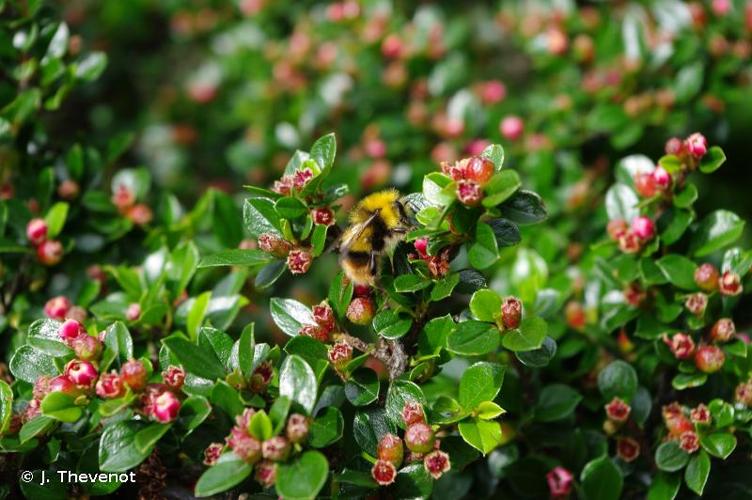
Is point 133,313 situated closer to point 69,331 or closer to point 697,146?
point 69,331

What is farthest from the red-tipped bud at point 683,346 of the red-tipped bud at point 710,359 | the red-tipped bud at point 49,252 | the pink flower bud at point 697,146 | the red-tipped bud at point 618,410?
the red-tipped bud at point 49,252

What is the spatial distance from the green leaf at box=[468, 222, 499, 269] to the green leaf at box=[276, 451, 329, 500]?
0.40 meters

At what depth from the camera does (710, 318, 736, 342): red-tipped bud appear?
1506 millimetres

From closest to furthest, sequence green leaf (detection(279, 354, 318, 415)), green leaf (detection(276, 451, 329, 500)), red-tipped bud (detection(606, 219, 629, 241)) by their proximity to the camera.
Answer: green leaf (detection(276, 451, 329, 500)), green leaf (detection(279, 354, 318, 415)), red-tipped bud (detection(606, 219, 629, 241))

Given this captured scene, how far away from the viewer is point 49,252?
179cm

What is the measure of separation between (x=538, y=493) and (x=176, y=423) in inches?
31.8

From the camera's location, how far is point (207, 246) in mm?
1954

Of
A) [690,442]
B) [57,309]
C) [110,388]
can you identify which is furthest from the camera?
[57,309]

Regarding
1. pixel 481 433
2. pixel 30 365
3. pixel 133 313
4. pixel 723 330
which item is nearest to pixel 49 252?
pixel 133 313

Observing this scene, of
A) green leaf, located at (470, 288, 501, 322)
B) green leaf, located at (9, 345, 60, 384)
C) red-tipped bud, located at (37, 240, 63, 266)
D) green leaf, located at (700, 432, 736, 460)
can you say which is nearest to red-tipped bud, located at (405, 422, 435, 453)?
green leaf, located at (470, 288, 501, 322)

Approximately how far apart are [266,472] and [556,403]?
71 cm

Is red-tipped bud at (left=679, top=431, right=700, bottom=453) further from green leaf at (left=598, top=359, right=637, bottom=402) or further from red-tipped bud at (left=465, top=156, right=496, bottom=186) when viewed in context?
red-tipped bud at (left=465, top=156, right=496, bottom=186)

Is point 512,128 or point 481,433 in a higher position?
point 481,433

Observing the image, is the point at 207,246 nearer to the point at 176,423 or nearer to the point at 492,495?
the point at 176,423
